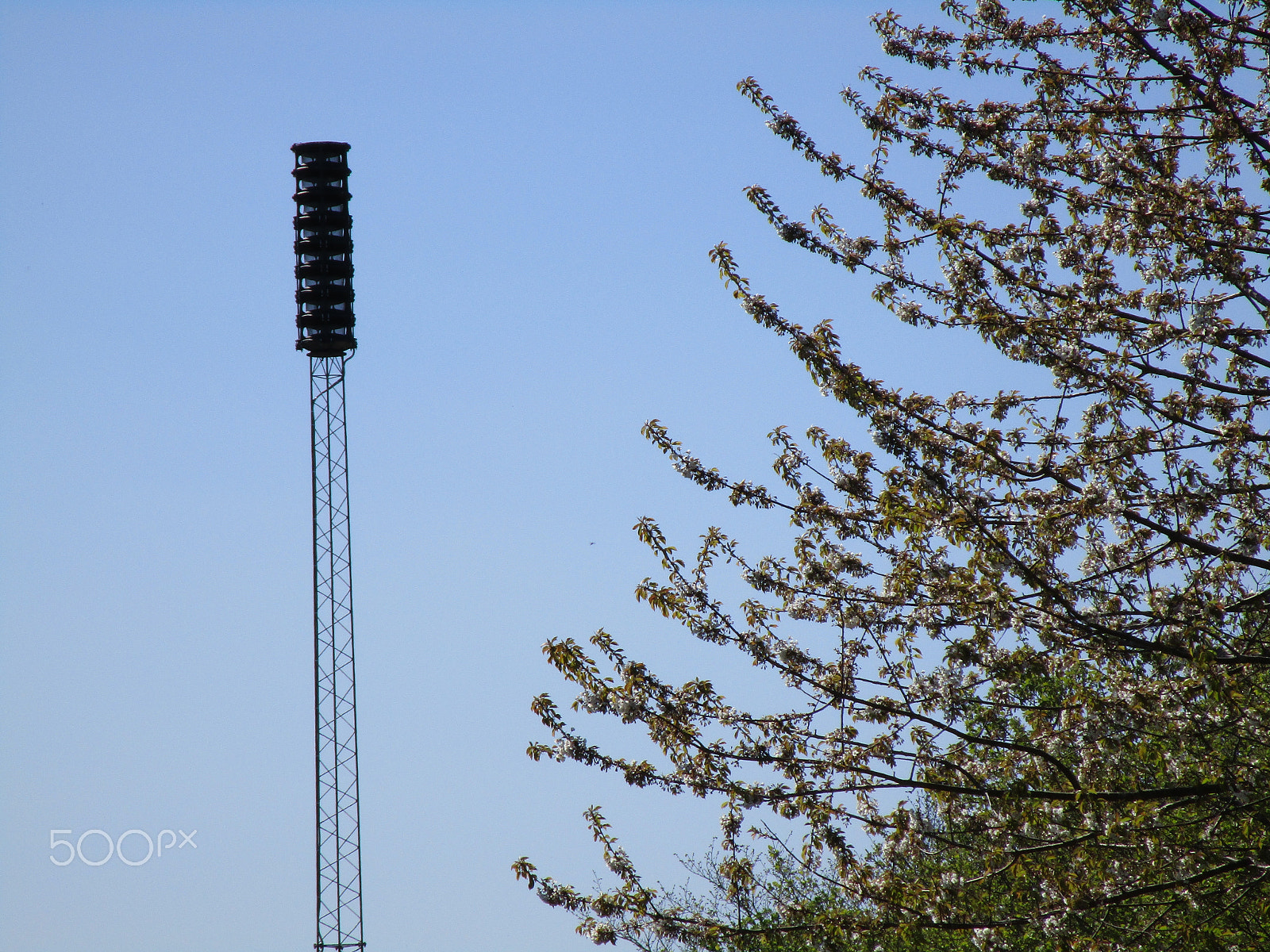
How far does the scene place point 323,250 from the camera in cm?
2636

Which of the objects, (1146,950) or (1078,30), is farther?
(1146,950)

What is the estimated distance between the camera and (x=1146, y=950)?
9.55m

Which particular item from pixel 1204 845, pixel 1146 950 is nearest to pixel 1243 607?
pixel 1204 845

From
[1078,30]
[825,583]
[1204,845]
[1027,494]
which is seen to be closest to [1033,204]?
[1078,30]

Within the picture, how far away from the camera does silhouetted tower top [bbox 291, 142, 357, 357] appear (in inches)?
1030

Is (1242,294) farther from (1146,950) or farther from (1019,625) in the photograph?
(1146,950)

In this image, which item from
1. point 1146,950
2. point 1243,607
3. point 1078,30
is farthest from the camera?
point 1146,950

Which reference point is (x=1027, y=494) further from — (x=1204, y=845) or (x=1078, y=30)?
(x=1078, y=30)

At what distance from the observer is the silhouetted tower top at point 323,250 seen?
26.2 metres

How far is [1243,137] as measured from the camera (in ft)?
25.7

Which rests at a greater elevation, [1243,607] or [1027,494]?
[1027,494]

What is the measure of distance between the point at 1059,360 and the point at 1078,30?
2.31m

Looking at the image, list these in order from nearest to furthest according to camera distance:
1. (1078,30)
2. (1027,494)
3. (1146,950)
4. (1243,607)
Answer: (1243,607), (1027,494), (1078,30), (1146,950)

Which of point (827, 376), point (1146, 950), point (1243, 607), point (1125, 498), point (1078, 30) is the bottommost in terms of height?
point (1146, 950)
